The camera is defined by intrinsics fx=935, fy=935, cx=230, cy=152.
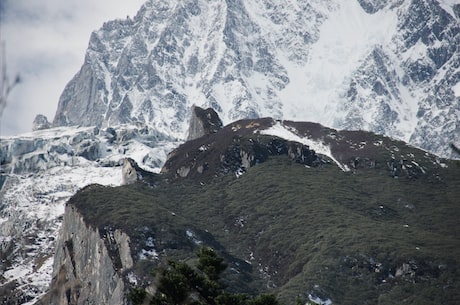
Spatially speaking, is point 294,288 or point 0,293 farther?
point 294,288

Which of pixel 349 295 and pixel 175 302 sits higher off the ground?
pixel 175 302

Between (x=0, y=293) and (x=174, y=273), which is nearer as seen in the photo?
(x=0, y=293)

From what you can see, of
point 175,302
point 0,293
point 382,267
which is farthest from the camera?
point 382,267

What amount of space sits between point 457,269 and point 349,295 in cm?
2381

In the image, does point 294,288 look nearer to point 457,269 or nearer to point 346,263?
point 346,263

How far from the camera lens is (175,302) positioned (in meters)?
54.3

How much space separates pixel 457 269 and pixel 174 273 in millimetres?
146256

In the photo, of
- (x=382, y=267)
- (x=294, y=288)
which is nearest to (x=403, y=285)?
(x=382, y=267)

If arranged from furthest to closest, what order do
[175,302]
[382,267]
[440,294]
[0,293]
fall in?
[382,267], [440,294], [175,302], [0,293]

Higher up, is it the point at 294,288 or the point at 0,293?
the point at 0,293

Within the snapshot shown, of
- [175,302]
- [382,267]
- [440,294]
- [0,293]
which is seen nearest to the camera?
[0,293]

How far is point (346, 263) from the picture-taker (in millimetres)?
199250

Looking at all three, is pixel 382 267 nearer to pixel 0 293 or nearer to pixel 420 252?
pixel 420 252

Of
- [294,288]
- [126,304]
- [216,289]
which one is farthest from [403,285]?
[216,289]
